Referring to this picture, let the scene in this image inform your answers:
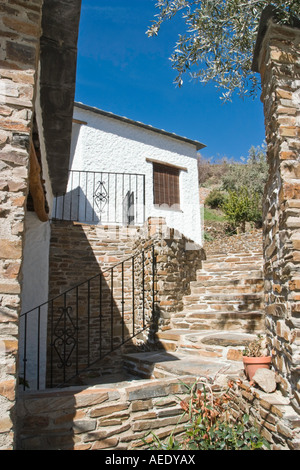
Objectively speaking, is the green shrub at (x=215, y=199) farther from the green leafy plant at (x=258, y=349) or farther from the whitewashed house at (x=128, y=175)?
the green leafy plant at (x=258, y=349)

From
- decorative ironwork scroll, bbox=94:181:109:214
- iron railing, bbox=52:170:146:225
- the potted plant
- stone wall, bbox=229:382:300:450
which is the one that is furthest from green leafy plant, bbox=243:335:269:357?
decorative ironwork scroll, bbox=94:181:109:214

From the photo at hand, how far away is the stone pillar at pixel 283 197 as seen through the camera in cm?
262

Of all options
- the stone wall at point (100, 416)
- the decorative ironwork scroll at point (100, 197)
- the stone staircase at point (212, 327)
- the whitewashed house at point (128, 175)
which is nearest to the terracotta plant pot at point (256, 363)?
the stone staircase at point (212, 327)

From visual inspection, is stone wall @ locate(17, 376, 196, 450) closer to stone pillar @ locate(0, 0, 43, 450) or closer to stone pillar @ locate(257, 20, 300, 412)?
stone pillar @ locate(0, 0, 43, 450)

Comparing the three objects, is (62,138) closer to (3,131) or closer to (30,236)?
(30,236)

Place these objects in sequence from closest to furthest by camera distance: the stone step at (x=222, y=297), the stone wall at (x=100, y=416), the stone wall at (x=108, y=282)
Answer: the stone wall at (x=100, y=416)
the stone step at (x=222, y=297)
the stone wall at (x=108, y=282)

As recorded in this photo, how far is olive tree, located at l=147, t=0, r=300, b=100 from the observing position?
4371 millimetres

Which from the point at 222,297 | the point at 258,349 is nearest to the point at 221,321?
the point at 222,297

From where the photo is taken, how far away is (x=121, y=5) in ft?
17.0

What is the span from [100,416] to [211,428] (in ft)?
3.16

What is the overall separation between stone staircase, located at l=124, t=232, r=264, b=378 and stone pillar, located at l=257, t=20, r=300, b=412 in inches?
42.0

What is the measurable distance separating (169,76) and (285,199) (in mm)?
3198

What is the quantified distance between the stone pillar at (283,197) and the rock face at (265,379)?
0.08 meters

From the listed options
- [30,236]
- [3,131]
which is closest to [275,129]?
[3,131]
